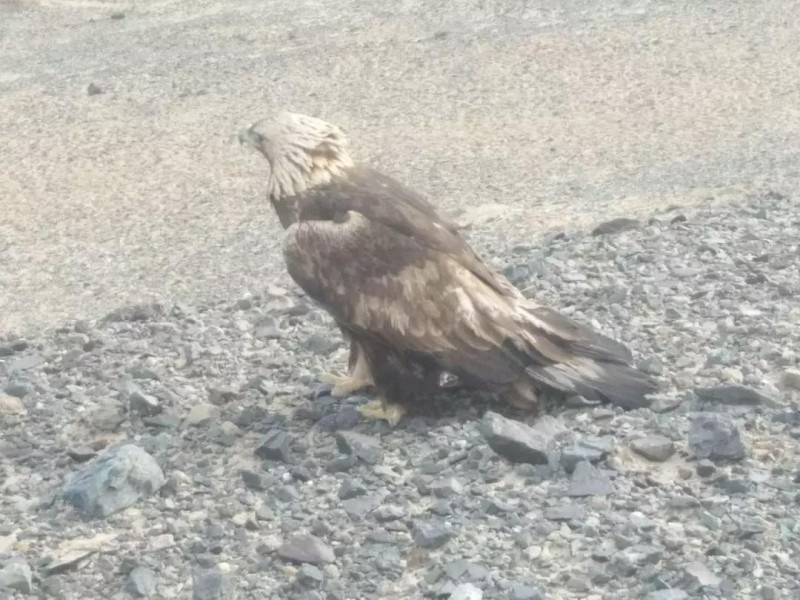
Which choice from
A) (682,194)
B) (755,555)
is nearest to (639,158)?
(682,194)

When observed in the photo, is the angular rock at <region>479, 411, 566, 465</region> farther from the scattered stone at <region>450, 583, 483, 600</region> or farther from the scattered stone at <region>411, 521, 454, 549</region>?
the scattered stone at <region>450, 583, 483, 600</region>

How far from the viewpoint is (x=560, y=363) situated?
21.5 feet

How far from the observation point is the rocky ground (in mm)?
5336

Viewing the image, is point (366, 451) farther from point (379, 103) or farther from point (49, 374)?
point (379, 103)

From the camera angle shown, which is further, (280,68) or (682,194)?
(280,68)

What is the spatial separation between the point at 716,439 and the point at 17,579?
9.40 feet

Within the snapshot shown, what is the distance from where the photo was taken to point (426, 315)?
650 cm

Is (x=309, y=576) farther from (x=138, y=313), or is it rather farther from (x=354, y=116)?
(x=354, y=116)

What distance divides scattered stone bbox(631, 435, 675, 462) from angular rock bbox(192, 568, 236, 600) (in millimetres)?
1835

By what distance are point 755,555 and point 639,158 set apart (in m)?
7.33

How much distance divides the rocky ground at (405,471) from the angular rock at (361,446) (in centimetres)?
2

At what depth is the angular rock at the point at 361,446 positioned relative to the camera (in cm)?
627

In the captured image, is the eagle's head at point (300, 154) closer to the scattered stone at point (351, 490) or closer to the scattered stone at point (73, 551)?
the scattered stone at point (351, 490)

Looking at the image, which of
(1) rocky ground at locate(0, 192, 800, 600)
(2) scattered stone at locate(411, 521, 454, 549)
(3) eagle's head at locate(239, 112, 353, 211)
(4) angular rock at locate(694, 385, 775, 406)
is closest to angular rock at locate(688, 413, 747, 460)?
(1) rocky ground at locate(0, 192, 800, 600)
